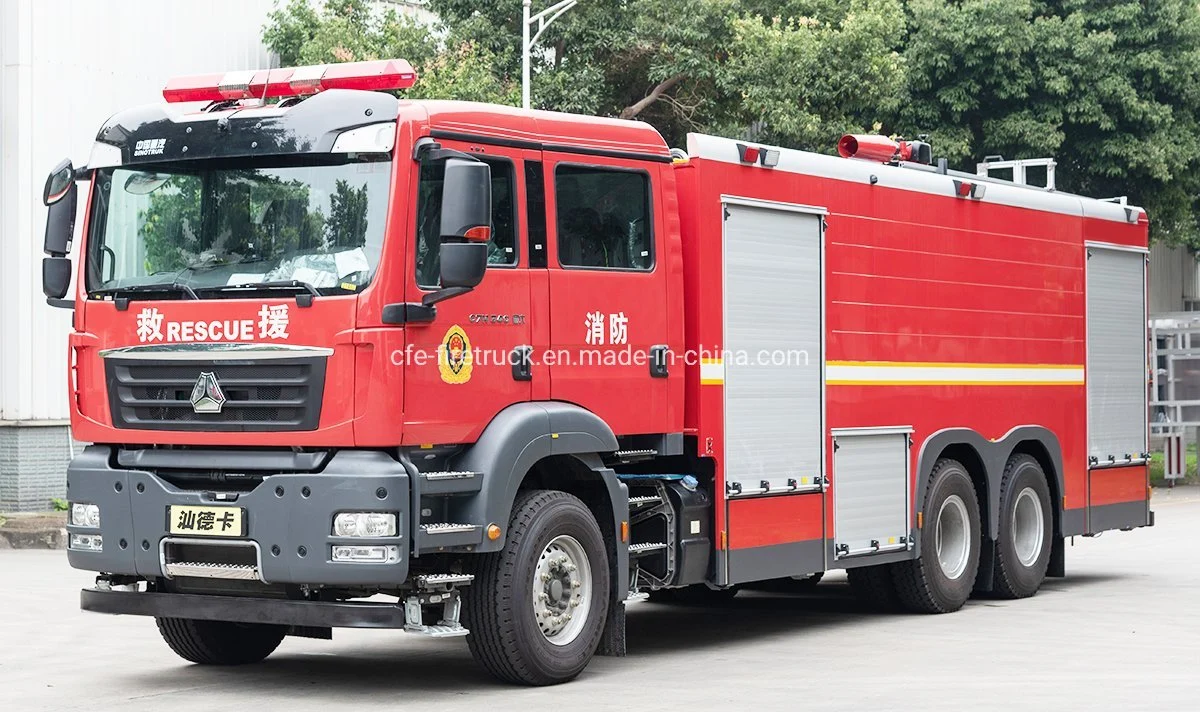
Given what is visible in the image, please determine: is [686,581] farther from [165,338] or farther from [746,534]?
[165,338]

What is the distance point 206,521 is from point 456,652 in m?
2.75

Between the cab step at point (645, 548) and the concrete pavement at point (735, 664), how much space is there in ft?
2.32

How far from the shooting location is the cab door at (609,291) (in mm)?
10375

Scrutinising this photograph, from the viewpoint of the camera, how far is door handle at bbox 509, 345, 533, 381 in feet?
32.9

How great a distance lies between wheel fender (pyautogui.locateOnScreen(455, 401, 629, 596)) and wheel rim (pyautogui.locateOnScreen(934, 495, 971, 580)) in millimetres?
4144

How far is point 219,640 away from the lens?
1107cm

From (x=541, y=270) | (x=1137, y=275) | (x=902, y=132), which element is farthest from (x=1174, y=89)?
(x=541, y=270)

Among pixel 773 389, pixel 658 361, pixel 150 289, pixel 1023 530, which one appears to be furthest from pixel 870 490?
pixel 150 289

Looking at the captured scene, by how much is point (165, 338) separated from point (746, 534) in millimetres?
3932

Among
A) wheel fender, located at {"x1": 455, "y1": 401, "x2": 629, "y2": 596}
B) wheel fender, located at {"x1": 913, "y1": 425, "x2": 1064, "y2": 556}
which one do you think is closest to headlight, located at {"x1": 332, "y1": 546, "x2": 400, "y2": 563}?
wheel fender, located at {"x1": 455, "y1": 401, "x2": 629, "y2": 596}

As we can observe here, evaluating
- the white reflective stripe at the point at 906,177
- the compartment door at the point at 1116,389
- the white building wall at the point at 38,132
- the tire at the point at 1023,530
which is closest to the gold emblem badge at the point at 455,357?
the white reflective stripe at the point at 906,177

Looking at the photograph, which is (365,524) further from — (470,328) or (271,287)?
(271,287)

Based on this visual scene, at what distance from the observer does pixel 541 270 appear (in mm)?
10227

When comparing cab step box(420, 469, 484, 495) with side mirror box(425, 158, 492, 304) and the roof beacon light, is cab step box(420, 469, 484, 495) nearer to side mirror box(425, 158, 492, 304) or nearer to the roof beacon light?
side mirror box(425, 158, 492, 304)
